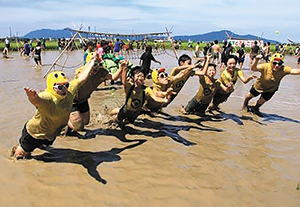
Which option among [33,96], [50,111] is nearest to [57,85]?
[50,111]

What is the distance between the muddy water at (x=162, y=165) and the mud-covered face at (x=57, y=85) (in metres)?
1.21

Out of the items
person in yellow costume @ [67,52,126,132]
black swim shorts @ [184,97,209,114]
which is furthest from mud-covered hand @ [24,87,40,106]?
black swim shorts @ [184,97,209,114]

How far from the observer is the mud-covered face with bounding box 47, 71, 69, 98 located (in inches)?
179

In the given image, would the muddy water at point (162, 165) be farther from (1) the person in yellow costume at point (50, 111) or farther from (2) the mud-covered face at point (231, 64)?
(2) the mud-covered face at point (231, 64)

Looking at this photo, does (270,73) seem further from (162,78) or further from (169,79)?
(162,78)

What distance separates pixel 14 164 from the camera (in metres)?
4.98

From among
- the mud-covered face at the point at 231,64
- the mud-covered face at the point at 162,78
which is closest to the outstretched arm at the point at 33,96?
the mud-covered face at the point at 162,78

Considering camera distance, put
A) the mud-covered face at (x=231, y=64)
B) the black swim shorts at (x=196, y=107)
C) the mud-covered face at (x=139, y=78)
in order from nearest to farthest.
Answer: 1. the mud-covered face at (x=139, y=78)
2. the mud-covered face at (x=231, y=64)
3. the black swim shorts at (x=196, y=107)

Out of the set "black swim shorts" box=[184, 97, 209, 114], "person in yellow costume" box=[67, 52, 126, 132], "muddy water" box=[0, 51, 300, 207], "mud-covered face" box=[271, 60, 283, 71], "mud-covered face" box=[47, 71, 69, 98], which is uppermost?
"mud-covered face" box=[271, 60, 283, 71]

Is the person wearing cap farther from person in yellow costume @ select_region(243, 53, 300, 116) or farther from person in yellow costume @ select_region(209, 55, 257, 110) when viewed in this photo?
person in yellow costume @ select_region(243, 53, 300, 116)

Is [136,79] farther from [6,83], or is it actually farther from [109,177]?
[6,83]

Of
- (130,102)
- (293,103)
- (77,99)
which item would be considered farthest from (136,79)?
(293,103)

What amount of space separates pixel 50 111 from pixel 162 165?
198 cm

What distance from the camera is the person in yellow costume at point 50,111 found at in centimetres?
452
